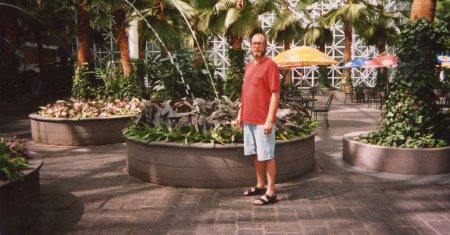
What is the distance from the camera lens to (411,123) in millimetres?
6551

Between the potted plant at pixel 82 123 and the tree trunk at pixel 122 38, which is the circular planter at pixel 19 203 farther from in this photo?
the tree trunk at pixel 122 38

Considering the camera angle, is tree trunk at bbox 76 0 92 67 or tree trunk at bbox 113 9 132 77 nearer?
tree trunk at bbox 113 9 132 77

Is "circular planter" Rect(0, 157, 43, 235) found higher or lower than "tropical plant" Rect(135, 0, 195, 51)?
lower

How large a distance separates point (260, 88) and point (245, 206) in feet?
4.52

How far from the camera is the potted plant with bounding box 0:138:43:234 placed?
3.85m

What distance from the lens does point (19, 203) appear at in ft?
13.4

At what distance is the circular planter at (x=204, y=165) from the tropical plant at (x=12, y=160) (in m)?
1.62

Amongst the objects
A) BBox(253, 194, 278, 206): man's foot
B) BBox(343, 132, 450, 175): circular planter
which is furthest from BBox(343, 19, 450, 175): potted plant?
BBox(253, 194, 278, 206): man's foot

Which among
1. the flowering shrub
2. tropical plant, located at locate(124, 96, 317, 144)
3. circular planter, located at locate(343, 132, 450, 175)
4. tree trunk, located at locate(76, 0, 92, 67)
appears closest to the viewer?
tropical plant, located at locate(124, 96, 317, 144)

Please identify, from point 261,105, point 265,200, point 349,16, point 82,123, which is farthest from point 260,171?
point 349,16

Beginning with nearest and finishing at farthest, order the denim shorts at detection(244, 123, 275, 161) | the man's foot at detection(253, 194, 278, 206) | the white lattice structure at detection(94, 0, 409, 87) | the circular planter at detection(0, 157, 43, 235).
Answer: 1. the circular planter at detection(0, 157, 43, 235)
2. the denim shorts at detection(244, 123, 275, 161)
3. the man's foot at detection(253, 194, 278, 206)
4. the white lattice structure at detection(94, 0, 409, 87)

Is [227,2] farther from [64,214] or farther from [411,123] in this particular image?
[64,214]

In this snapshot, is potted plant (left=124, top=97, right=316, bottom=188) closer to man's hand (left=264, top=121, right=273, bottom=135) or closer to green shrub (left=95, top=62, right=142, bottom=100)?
man's hand (left=264, top=121, right=273, bottom=135)

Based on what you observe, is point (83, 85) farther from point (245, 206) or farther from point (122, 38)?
point (245, 206)
